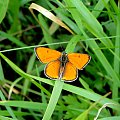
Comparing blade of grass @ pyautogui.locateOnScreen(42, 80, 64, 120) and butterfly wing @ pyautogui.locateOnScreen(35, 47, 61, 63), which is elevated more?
butterfly wing @ pyautogui.locateOnScreen(35, 47, 61, 63)

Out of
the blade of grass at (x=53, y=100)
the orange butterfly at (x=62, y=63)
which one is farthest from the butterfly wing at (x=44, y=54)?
the blade of grass at (x=53, y=100)

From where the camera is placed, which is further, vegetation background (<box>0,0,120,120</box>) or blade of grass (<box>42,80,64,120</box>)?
vegetation background (<box>0,0,120,120</box>)

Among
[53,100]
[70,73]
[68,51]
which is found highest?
[68,51]

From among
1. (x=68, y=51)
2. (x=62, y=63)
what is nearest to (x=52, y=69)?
(x=62, y=63)

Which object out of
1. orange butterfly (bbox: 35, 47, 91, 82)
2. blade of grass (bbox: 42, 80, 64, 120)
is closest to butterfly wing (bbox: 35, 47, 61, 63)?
orange butterfly (bbox: 35, 47, 91, 82)

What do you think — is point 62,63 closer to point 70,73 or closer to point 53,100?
point 70,73

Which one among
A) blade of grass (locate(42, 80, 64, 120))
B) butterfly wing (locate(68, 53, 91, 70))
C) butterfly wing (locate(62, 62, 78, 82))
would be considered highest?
butterfly wing (locate(68, 53, 91, 70))

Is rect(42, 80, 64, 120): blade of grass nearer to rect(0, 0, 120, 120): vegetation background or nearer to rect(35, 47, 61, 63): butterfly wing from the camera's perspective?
rect(0, 0, 120, 120): vegetation background
